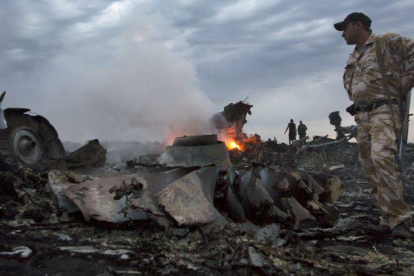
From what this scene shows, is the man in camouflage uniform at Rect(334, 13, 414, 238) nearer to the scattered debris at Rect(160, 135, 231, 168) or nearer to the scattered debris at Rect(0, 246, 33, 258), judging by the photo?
the scattered debris at Rect(160, 135, 231, 168)

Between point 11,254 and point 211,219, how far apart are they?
1.82 metres

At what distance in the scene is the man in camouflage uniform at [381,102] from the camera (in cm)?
388

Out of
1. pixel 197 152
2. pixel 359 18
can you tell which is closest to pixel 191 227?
pixel 197 152

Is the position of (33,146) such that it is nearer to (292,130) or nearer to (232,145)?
(232,145)

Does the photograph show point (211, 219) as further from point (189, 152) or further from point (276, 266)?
point (189, 152)

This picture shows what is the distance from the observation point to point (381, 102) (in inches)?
164

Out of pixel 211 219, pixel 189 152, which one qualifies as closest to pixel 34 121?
pixel 189 152

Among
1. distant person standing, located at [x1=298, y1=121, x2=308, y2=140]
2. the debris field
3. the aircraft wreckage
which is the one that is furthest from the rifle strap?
distant person standing, located at [x1=298, y1=121, x2=308, y2=140]

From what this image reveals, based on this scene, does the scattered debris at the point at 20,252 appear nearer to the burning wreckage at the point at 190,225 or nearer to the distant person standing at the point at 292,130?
the burning wreckage at the point at 190,225

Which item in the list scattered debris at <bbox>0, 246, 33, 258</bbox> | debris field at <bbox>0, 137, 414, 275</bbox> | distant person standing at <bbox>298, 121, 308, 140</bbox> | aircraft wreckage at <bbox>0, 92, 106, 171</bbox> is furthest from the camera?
distant person standing at <bbox>298, 121, 308, 140</bbox>

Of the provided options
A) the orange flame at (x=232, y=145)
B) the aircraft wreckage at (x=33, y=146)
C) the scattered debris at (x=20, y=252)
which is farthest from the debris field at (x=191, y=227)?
the orange flame at (x=232, y=145)

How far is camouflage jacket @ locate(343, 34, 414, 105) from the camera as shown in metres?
4.10

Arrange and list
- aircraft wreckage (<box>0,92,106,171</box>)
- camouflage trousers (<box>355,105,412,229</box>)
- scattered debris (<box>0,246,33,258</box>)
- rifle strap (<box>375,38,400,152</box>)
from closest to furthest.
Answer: scattered debris (<box>0,246,33,258</box>) → camouflage trousers (<box>355,105,412,229</box>) → rifle strap (<box>375,38,400,152</box>) → aircraft wreckage (<box>0,92,106,171</box>)

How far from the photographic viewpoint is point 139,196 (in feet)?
12.4
